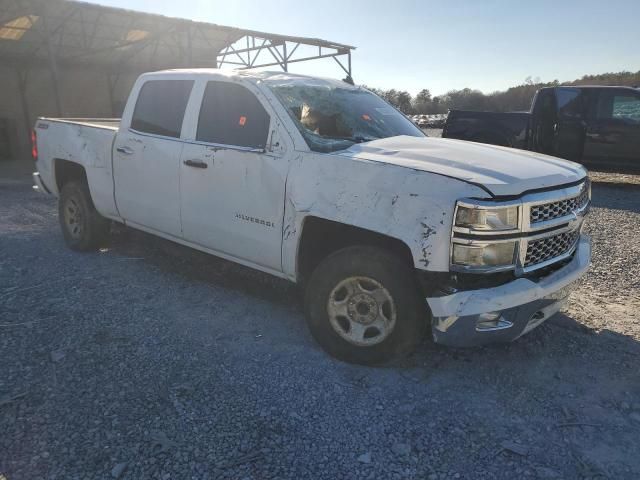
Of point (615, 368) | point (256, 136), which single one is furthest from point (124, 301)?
point (615, 368)

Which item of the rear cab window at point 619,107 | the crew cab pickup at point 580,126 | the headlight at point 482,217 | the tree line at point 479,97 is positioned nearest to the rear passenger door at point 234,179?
the headlight at point 482,217

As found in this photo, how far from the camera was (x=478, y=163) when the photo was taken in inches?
114

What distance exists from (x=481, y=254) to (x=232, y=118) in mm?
2154

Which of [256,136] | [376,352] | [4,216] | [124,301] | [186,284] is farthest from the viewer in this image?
[4,216]

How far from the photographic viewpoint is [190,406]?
8.65 ft

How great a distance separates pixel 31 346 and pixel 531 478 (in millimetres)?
3121

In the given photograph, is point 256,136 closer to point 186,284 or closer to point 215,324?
point 215,324

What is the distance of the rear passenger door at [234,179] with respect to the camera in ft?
10.9

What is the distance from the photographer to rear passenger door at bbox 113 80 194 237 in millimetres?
4055

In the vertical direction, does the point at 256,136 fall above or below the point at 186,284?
above

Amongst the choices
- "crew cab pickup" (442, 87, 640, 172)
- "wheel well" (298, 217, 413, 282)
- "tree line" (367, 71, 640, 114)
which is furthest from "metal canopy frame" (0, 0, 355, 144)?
"tree line" (367, 71, 640, 114)

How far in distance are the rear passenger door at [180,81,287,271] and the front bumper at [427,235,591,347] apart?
4.10ft

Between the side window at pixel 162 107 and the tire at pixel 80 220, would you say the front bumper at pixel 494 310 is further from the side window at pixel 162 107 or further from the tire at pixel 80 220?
the tire at pixel 80 220

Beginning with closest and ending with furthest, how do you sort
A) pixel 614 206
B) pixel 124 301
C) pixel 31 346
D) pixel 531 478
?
pixel 531 478 → pixel 31 346 → pixel 124 301 → pixel 614 206
